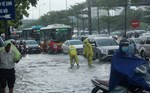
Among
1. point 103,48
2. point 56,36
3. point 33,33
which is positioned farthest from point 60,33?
point 103,48

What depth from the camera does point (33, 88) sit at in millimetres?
16469

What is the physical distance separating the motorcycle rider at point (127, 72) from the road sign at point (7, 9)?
7.25m

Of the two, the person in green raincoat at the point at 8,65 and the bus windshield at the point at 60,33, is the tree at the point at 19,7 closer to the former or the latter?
the person in green raincoat at the point at 8,65

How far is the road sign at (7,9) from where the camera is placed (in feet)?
45.9

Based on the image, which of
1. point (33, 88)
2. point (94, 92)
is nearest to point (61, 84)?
point (33, 88)

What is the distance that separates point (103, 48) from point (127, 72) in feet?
73.4

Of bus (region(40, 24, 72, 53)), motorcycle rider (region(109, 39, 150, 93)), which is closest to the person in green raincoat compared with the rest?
motorcycle rider (region(109, 39, 150, 93))

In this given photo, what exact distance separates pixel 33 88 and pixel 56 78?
3418 mm

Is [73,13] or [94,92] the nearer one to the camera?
[94,92]

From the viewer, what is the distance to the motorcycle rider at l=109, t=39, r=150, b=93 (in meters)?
7.15

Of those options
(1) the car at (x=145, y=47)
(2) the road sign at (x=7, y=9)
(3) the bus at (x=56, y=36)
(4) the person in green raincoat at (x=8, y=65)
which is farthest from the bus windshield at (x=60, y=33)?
(4) the person in green raincoat at (x=8, y=65)

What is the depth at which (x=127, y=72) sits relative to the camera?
7.15m

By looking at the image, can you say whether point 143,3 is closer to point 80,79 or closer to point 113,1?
point 113,1

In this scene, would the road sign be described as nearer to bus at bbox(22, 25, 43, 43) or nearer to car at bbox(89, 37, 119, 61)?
car at bbox(89, 37, 119, 61)
